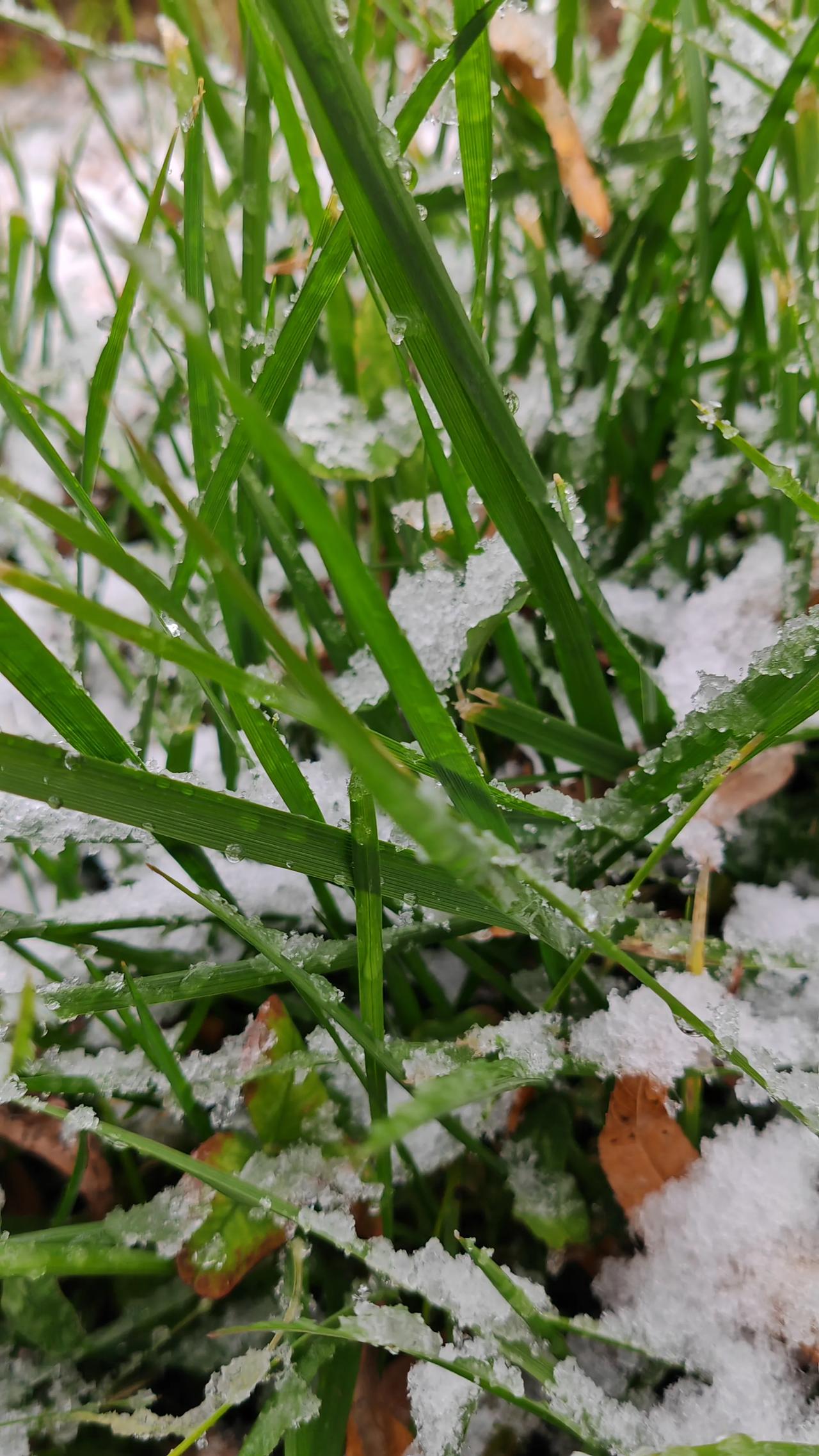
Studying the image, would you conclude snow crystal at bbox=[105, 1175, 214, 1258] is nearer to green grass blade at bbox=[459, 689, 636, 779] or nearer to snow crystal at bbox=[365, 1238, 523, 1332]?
snow crystal at bbox=[365, 1238, 523, 1332]

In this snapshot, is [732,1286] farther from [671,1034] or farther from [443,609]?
[443,609]

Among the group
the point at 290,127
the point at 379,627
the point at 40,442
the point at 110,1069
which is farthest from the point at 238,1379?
the point at 290,127

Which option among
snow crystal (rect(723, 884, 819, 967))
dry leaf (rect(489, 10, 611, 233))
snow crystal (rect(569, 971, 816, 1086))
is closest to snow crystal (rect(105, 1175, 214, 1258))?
snow crystal (rect(569, 971, 816, 1086))

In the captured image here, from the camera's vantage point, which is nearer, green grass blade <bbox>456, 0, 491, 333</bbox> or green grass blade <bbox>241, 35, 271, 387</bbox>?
green grass blade <bbox>456, 0, 491, 333</bbox>

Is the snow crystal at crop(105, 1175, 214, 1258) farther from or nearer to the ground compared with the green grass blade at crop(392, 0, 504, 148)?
nearer to the ground

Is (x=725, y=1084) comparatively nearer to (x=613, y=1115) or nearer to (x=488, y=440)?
(x=613, y=1115)

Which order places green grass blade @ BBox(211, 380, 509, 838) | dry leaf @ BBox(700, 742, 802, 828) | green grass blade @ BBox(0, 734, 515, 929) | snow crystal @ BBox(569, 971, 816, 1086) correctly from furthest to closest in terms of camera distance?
dry leaf @ BBox(700, 742, 802, 828) → snow crystal @ BBox(569, 971, 816, 1086) → green grass blade @ BBox(0, 734, 515, 929) → green grass blade @ BBox(211, 380, 509, 838)
